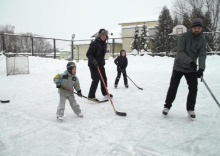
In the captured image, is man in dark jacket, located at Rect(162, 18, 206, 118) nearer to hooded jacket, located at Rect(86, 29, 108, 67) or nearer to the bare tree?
hooded jacket, located at Rect(86, 29, 108, 67)

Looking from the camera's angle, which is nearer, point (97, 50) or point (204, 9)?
point (97, 50)

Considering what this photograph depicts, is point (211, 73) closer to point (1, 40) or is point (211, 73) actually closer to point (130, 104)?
point (130, 104)

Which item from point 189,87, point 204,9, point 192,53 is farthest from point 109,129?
point 204,9

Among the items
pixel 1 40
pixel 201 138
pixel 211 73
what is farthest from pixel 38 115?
pixel 1 40

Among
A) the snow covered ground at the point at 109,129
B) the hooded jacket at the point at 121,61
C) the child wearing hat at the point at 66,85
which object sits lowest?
the snow covered ground at the point at 109,129

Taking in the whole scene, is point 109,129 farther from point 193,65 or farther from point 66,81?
point 193,65

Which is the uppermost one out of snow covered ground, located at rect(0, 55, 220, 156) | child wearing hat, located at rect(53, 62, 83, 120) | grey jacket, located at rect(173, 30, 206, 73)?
grey jacket, located at rect(173, 30, 206, 73)

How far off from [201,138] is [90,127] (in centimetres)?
159

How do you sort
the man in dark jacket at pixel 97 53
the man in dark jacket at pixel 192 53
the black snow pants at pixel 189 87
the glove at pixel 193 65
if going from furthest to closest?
the man in dark jacket at pixel 97 53
the black snow pants at pixel 189 87
the man in dark jacket at pixel 192 53
the glove at pixel 193 65

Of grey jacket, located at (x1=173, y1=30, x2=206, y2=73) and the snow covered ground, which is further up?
grey jacket, located at (x1=173, y1=30, x2=206, y2=73)

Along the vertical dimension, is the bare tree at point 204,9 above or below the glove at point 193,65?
above

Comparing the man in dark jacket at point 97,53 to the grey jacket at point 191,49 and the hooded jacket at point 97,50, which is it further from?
the grey jacket at point 191,49

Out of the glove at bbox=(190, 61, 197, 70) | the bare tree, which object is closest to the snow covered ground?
the glove at bbox=(190, 61, 197, 70)

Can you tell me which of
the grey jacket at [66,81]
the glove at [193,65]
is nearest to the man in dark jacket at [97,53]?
the grey jacket at [66,81]
